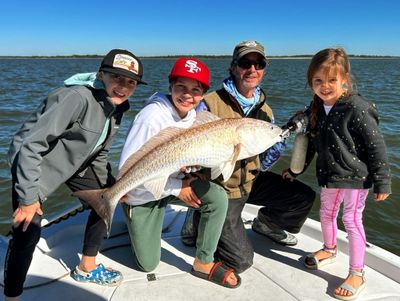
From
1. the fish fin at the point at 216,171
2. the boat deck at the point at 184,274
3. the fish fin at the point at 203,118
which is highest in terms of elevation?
the fish fin at the point at 203,118

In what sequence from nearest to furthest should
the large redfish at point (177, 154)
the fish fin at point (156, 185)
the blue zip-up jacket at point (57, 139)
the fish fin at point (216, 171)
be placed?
the blue zip-up jacket at point (57, 139)
the large redfish at point (177, 154)
the fish fin at point (156, 185)
the fish fin at point (216, 171)

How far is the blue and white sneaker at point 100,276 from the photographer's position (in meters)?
3.61

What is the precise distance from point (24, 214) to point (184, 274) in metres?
1.63

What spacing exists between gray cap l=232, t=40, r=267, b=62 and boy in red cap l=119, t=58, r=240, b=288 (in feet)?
2.26

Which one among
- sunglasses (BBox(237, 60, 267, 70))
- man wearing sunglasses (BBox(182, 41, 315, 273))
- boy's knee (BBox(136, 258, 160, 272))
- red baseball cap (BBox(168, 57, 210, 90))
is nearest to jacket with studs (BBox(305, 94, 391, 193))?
man wearing sunglasses (BBox(182, 41, 315, 273))

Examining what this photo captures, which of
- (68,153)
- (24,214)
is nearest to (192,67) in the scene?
(68,153)

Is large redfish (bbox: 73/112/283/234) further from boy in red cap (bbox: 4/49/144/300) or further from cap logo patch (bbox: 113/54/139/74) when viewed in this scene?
cap logo patch (bbox: 113/54/139/74)

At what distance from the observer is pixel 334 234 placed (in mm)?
4004

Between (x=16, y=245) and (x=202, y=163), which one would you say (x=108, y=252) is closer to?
(x=16, y=245)

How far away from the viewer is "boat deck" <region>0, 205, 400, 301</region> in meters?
3.49

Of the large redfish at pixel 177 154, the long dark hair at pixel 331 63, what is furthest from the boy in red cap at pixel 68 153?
the long dark hair at pixel 331 63

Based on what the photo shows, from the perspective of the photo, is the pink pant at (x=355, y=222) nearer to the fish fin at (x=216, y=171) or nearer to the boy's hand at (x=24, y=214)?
the fish fin at (x=216, y=171)

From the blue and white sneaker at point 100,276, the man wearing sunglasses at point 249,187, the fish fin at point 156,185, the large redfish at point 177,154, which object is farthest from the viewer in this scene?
the man wearing sunglasses at point 249,187

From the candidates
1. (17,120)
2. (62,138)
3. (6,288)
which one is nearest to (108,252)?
(6,288)
